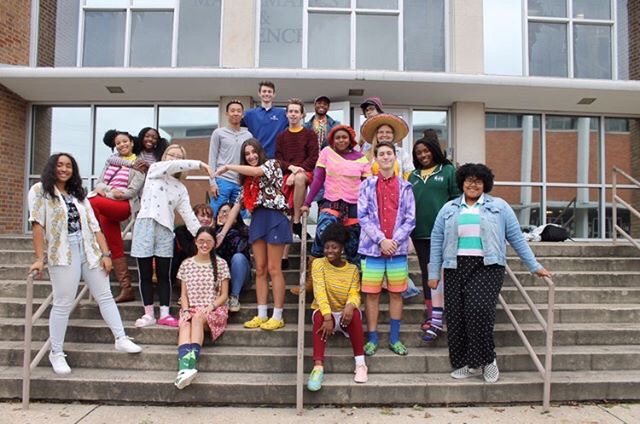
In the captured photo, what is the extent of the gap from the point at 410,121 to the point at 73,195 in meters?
6.62

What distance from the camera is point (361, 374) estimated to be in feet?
13.0

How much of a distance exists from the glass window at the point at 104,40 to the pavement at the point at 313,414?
283 inches

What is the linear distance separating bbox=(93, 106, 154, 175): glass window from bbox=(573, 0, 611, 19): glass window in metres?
8.98

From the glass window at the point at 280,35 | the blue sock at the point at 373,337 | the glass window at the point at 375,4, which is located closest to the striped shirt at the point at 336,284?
the blue sock at the point at 373,337

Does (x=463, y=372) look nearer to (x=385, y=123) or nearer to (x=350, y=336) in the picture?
(x=350, y=336)

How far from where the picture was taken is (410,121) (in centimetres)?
920

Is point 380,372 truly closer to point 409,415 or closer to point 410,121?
point 409,415

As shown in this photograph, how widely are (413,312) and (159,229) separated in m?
2.71

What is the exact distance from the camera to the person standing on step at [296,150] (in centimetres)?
482

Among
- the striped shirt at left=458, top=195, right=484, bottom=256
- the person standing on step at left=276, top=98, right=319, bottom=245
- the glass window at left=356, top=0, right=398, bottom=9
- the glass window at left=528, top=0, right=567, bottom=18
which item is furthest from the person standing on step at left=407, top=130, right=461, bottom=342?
the glass window at left=528, top=0, right=567, bottom=18

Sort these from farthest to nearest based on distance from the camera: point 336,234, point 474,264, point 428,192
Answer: point 428,192
point 336,234
point 474,264

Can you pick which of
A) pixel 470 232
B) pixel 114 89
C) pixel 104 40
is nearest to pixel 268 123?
pixel 470 232

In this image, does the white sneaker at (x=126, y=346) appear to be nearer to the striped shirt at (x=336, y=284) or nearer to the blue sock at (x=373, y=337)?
the striped shirt at (x=336, y=284)

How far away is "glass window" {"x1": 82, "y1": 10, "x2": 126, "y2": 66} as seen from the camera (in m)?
9.12
